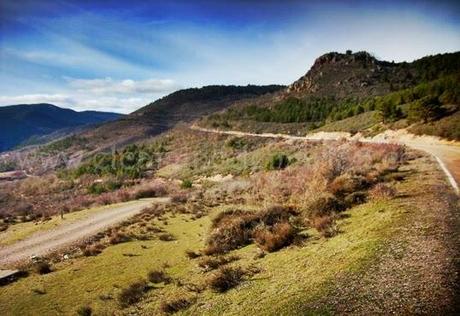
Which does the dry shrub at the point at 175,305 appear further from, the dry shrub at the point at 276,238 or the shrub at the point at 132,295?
the dry shrub at the point at 276,238

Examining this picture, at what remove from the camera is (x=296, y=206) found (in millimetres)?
15195

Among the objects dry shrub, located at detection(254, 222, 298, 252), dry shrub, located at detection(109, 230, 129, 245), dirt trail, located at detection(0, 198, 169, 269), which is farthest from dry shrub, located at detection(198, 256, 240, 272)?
dirt trail, located at detection(0, 198, 169, 269)

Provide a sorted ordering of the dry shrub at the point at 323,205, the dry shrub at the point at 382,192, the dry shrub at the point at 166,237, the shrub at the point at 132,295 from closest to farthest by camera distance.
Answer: the shrub at the point at 132,295 < the dry shrub at the point at 382,192 < the dry shrub at the point at 323,205 < the dry shrub at the point at 166,237

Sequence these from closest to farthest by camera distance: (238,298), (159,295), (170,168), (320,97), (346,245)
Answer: (238,298) → (346,245) → (159,295) → (170,168) → (320,97)

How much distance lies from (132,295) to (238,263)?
9.97ft

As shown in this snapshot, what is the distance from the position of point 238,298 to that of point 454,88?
47.8 m

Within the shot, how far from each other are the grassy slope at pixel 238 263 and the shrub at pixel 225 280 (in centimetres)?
25

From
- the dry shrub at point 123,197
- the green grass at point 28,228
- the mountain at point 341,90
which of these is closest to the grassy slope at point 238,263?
the green grass at point 28,228

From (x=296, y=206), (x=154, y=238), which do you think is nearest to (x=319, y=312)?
(x=296, y=206)

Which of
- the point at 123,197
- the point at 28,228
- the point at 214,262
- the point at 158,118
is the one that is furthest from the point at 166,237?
the point at 158,118

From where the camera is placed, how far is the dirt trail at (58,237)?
2014cm

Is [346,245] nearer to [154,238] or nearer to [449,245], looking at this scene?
[449,245]

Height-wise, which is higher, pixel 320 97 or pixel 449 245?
pixel 320 97

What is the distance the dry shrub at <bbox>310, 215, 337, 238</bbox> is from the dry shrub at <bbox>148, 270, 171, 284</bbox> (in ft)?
15.4
